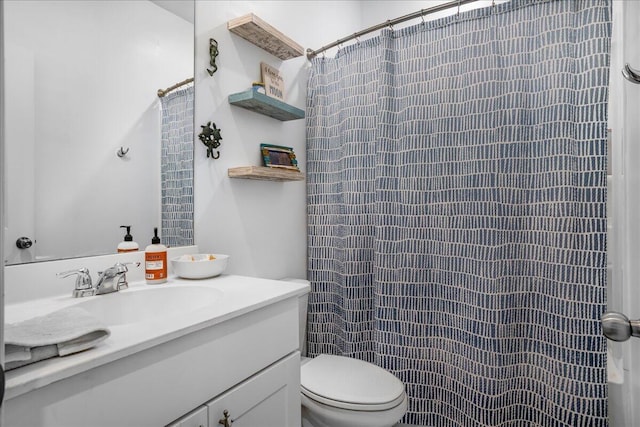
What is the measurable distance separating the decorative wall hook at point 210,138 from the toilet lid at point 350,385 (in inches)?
41.5

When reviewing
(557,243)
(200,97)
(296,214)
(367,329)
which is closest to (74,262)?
(200,97)

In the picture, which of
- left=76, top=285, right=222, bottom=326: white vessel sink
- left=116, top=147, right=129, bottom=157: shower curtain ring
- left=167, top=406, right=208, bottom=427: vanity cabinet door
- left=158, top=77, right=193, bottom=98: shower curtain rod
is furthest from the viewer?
left=158, top=77, right=193, bottom=98: shower curtain rod

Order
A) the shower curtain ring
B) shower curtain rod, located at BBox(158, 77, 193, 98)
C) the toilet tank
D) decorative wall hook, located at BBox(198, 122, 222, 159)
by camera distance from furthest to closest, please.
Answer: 1. the toilet tank
2. decorative wall hook, located at BBox(198, 122, 222, 159)
3. shower curtain rod, located at BBox(158, 77, 193, 98)
4. the shower curtain ring

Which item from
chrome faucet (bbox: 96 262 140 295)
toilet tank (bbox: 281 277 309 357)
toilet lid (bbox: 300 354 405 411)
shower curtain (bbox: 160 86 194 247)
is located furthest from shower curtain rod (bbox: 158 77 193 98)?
toilet lid (bbox: 300 354 405 411)

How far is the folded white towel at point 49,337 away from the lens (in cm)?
59

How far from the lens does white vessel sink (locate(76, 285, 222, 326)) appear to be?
1.05 metres

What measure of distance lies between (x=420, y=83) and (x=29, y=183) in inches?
63.8

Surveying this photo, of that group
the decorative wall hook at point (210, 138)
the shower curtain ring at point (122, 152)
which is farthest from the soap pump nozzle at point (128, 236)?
the decorative wall hook at point (210, 138)

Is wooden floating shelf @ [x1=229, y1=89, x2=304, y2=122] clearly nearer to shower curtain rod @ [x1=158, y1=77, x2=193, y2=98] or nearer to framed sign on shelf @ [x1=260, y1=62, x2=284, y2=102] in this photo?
framed sign on shelf @ [x1=260, y1=62, x2=284, y2=102]

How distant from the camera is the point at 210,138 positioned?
59.4 inches

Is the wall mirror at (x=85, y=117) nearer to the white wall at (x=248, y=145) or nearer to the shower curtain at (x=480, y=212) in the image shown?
the white wall at (x=248, y=145)

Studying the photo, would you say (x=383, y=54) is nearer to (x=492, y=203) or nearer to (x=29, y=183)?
(x=492, y=203)

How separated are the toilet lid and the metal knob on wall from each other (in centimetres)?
109

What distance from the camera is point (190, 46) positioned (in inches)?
56.4
